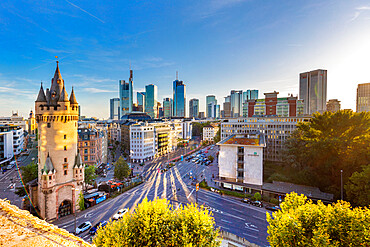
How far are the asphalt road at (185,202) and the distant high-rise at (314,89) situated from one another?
5528 inches

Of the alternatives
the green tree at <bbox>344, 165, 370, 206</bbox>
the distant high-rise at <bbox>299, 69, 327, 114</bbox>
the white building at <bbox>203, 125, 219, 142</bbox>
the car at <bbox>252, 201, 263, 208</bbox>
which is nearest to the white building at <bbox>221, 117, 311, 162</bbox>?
the green tree at <bbox>344, 165, 370, 206</bbox>

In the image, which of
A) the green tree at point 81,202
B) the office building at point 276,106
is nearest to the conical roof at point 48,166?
the green tree at point 81,202

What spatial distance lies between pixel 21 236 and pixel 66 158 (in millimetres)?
27949

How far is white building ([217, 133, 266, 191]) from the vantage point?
39.9 m

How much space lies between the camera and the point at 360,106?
125125mm

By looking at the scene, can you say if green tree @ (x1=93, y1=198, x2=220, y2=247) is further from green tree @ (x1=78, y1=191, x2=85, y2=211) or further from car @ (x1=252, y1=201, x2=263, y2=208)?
car @ (x1=252, y1=201, x2=263, y2=208)

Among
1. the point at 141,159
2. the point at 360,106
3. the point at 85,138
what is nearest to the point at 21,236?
the point at 85,138

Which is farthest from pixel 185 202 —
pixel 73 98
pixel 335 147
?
pixel 335 147

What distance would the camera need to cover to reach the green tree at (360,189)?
2608 cm

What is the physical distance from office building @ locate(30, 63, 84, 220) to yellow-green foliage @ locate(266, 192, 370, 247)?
94.7ft

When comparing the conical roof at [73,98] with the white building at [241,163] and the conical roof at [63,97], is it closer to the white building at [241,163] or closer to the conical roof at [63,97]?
the conical roof at [63,97]

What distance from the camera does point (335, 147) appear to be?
35.5 meters

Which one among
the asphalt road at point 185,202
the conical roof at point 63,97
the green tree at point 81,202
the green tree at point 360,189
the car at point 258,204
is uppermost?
the conical roof at point 63,97

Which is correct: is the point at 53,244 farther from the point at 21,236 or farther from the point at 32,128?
the point at 32,128
